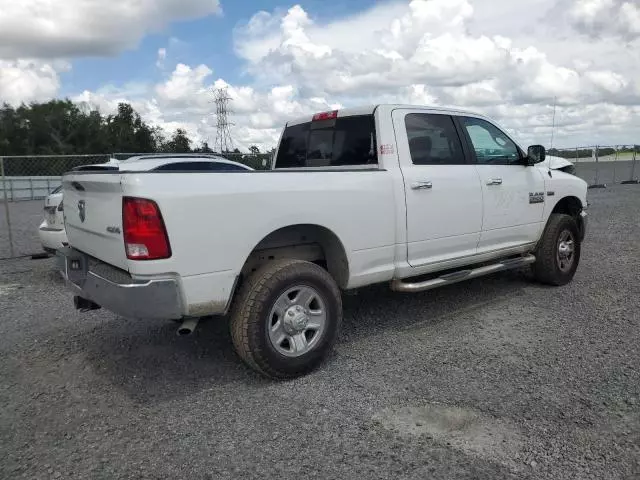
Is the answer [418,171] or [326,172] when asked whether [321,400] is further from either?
[418,171]

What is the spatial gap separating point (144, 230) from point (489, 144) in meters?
3.69

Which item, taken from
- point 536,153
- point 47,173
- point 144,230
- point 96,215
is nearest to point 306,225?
point 144,230

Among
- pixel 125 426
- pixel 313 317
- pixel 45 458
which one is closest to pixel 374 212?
pixel 313 317

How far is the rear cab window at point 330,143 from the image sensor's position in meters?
4.72

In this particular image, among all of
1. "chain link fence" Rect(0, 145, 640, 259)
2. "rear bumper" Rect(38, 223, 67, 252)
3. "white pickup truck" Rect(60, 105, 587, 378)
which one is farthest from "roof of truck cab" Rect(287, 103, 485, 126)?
"chain link fence" Rect(0, 145, 640, 259)

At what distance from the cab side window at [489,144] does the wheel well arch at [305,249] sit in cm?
193

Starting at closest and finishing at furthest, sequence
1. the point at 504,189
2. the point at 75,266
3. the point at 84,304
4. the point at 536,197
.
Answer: the point at 75,266
the point at 84,304
the point at 504,189
the point at 536,197

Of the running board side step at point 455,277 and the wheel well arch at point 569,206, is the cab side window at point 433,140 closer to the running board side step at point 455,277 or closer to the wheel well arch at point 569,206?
the running board side step at point 455,277

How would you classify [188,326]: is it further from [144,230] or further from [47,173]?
[47,173]

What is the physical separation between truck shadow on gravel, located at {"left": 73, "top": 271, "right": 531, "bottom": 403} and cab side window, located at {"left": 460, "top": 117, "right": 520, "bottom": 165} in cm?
147

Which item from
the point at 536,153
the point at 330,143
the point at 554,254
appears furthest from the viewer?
the point at 554,254

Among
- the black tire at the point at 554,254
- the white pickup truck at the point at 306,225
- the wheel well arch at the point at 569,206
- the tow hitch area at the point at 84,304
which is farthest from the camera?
the wheel well arch at the point at 569,206

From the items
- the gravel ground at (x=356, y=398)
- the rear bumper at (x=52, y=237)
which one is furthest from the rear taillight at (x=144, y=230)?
the rear bumper at (x=52, y=237)

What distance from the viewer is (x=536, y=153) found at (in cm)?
566
